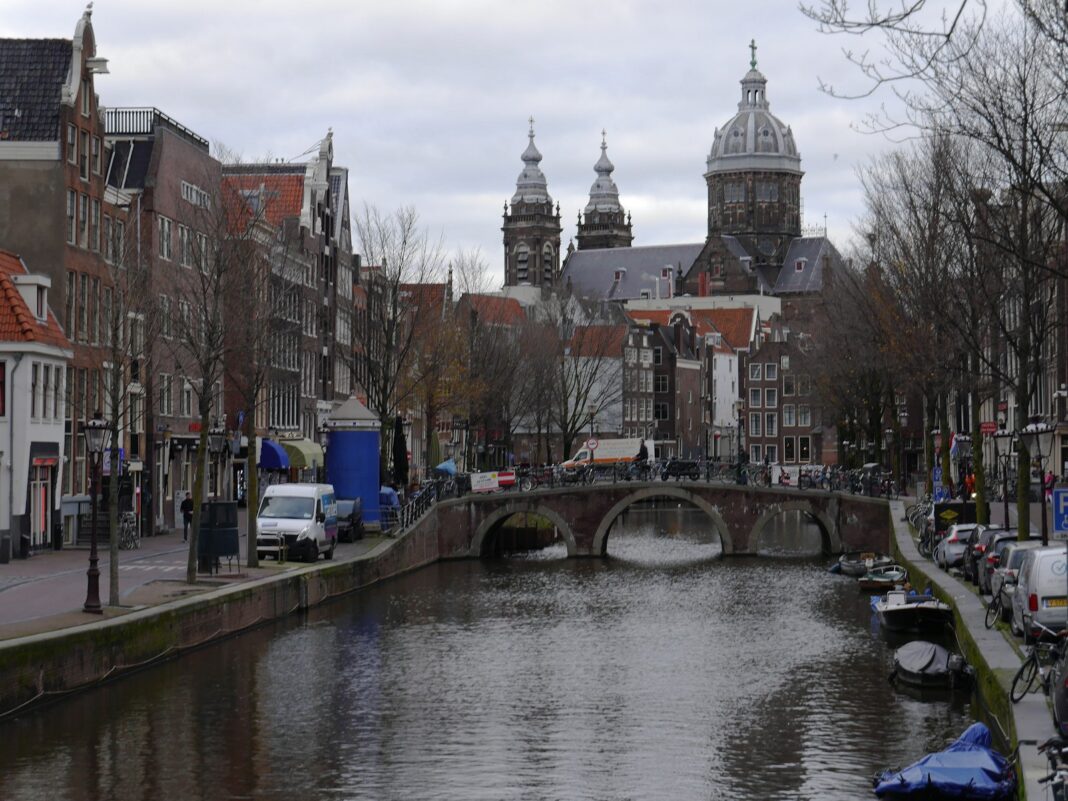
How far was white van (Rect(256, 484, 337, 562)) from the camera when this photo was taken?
181 feet

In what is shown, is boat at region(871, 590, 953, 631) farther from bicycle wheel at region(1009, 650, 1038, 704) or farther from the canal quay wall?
bicycle wheel at region(1009, 650, 1038, 704)

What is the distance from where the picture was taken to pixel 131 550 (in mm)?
55875

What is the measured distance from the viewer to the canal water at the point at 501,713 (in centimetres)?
2850

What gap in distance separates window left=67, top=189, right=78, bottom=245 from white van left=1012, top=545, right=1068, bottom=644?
108ft

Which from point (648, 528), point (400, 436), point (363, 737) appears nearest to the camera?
point (363, 737)

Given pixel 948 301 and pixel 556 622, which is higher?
pixel 948 301

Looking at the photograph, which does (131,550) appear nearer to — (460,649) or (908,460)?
(460,649)

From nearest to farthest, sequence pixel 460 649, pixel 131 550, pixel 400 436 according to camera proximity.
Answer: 1. pixel 460 649
2. pixel 131 550
3. pixel 400 436

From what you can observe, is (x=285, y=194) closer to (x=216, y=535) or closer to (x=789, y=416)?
(x=216, y=535)

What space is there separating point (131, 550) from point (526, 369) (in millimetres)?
52235

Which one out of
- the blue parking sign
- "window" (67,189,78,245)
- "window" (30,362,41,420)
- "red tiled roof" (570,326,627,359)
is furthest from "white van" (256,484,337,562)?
"red tiled roof" (570,326,627,359)

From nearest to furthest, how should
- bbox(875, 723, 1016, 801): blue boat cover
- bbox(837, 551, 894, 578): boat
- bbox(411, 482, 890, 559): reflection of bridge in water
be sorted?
bbox(875, 723, 1016, 801): blue boat cover, bbox(837, 551, 894, 578): boat, bbox(411, 482, 890, 559): reflection of bridge in water

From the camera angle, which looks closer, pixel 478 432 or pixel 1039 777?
pixel 1039 777

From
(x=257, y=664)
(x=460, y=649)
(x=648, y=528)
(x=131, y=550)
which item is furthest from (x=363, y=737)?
(x=648, y=528)
